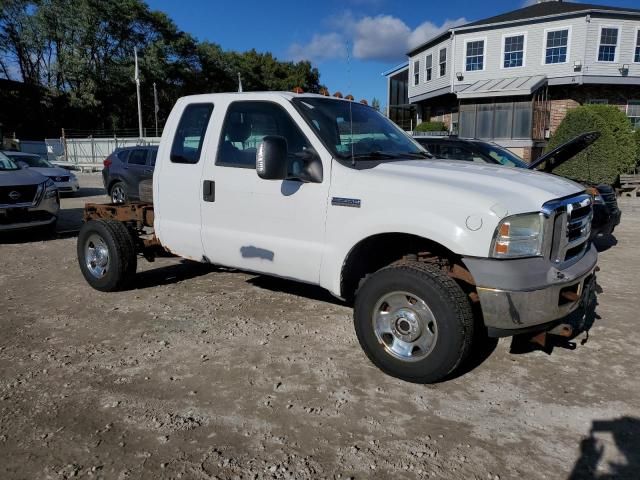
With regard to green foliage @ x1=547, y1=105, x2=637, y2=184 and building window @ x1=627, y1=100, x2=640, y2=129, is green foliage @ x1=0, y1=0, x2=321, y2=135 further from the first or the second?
green foliage @ x1=547, y1=105, x2=637, y2=184

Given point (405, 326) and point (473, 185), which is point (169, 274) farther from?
point (473, 185)

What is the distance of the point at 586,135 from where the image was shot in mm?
5188

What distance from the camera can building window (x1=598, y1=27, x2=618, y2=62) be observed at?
83.0ft

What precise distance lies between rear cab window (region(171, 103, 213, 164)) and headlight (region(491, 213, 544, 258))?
2.83 metres

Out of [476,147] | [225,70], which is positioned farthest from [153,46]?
[476,147]

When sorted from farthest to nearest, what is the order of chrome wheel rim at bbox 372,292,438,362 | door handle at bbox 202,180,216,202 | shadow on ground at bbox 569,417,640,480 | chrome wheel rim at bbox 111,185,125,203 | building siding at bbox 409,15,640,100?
building siding at bbox 409,15,640,100, chrome wheel rim at bbox 111,185,125,203, door handle at bbox 202,180,216,202, chrome wheel rim at bbox 372,292,438,362, shadow on ground at bbox 569,417,640,480

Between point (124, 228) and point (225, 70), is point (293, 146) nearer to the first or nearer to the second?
point (124, 228)

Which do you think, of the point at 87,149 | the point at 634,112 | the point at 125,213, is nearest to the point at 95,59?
the point at 87,149

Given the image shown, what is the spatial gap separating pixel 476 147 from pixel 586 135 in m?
3.60

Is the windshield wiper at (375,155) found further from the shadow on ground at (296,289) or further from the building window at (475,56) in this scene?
the building window at (475,56)

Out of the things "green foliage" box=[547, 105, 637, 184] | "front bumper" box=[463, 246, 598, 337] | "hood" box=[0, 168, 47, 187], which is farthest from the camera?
"green foliage" box=[547, 105, 637, 184]

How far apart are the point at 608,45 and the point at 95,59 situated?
4221 centimetres

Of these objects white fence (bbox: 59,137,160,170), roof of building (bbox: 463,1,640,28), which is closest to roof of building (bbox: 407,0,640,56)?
roof of building (bbox: 463,1,640,28)

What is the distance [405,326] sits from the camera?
3.64m
